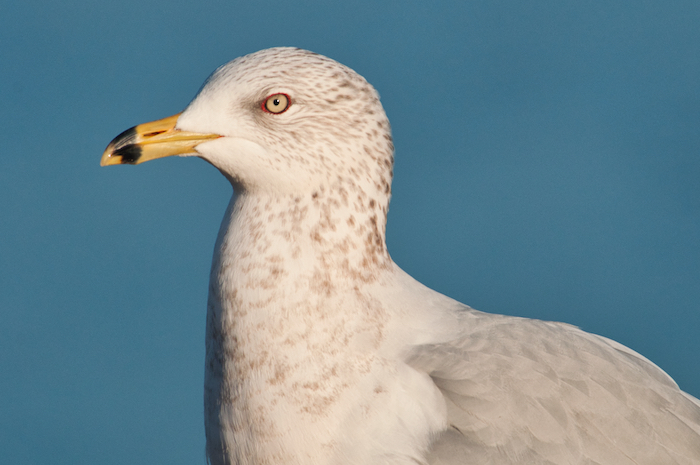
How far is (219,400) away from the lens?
1.96 m

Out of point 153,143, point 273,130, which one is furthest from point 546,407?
point 153,143

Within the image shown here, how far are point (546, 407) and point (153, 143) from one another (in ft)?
3.81

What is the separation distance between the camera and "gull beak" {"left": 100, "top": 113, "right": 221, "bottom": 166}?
1.88m

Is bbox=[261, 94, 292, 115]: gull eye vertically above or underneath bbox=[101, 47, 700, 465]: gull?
above

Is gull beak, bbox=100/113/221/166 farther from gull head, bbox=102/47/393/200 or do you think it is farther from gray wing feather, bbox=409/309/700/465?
gray wing feather, bbox=409/309/700/465

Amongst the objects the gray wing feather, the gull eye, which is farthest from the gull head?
the gray wing feather

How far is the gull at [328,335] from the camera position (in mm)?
1858

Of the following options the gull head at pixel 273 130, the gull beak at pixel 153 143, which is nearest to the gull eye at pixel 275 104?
the gull head at pixel 273 130

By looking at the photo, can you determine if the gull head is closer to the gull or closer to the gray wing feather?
the gull

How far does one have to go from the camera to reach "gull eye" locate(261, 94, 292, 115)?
6.11 feet

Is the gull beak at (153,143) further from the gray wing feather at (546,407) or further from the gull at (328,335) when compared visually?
the gray wing feather at (546,407)

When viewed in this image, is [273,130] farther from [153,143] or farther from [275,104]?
[153,143]

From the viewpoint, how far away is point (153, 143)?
1889 mm

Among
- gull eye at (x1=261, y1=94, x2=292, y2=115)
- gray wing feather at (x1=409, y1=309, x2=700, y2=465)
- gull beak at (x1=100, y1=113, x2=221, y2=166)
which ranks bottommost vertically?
Answer: gray wing feather at (x1=409, y1=309, x2=700, y2=465)
